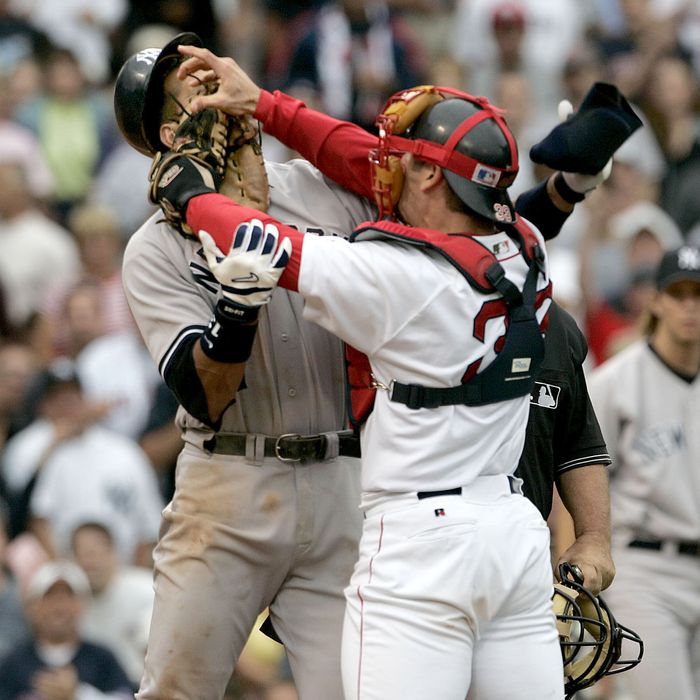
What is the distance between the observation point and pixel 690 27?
12258 millimetres

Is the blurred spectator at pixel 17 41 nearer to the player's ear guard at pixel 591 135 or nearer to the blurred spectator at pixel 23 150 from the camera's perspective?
the blurred spectator at pixel 23 150

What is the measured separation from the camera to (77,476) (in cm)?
858

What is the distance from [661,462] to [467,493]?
116 inches

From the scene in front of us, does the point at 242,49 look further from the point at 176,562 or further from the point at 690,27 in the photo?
the point at 176,562

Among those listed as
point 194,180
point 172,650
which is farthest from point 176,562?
point 194,180

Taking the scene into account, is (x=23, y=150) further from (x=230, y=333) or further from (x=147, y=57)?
(x=230, y=333)

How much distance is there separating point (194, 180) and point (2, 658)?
4.29m

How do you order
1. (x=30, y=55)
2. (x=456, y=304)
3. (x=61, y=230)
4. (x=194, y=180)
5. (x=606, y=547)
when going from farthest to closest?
(x=30, y=55) < (x=61, y=230) < (x=606, y=547) < (x=194, y=180) < (x=456, y=304)

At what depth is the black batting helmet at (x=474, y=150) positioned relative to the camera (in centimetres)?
388

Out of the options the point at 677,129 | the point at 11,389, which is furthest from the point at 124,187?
the point at 677,129

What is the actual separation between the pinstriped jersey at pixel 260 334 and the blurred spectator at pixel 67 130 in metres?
7.11

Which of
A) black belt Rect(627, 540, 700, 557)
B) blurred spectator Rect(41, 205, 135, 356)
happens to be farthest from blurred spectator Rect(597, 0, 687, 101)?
black belt Rect(627, 540, 700, 557)

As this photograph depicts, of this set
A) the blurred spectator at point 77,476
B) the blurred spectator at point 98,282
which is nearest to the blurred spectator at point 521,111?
the blurred spectator at point 98,282

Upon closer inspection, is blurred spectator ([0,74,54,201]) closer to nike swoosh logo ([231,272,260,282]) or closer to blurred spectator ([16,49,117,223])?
blurred spectator ([16,49,117,223])
